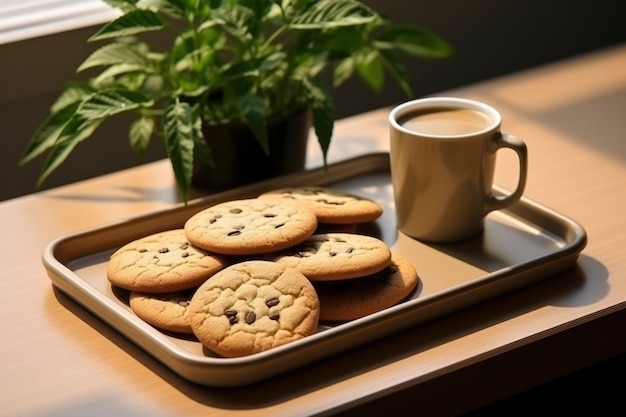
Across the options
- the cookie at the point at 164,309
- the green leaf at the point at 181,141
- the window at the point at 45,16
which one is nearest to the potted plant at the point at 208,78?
the green leaf at the point at 181,141

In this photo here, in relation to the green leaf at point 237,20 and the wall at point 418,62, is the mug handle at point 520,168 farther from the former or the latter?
the wall at point 418,62

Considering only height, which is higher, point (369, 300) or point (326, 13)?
point (326, 13)

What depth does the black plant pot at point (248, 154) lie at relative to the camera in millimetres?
1026

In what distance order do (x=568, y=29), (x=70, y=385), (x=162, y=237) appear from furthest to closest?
(x=568, y=29)
(x=162, y=237)
(x=70, y=385)

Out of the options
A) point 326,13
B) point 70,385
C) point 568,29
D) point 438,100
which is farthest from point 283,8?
point 568,29

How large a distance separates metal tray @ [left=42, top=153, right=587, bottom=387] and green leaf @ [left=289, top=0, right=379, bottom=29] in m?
0.16

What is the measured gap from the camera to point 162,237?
35.8 inches

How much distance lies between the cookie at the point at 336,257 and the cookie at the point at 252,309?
0.02 metres

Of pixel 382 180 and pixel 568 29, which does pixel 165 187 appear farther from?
pixel 568 29

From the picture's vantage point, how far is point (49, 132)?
1.01 m

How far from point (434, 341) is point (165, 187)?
1.32ft

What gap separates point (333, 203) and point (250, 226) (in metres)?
0.11

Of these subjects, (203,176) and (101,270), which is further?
(203,176)

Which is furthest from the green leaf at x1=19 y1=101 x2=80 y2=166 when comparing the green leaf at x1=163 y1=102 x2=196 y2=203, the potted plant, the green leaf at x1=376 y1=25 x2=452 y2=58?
the green leaf at x1=376 y1=25 x2=452 y2=58
